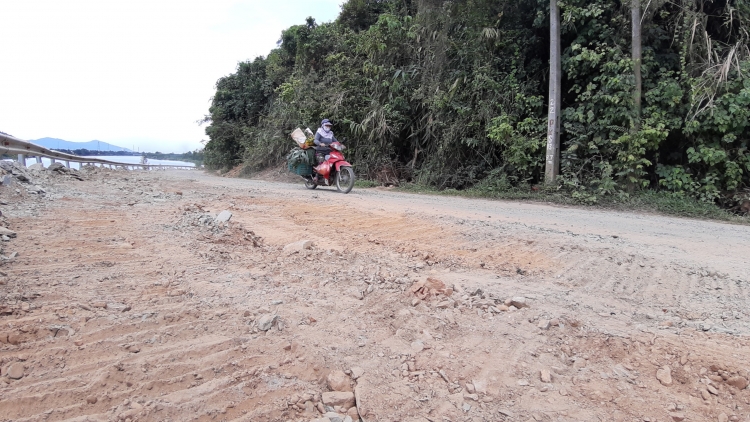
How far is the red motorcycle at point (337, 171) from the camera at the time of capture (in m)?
10.1

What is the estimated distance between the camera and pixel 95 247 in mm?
3826

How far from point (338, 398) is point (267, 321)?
75 centimetres

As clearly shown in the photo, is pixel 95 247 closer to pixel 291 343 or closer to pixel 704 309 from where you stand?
pixel 291 343

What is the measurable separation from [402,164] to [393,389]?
12.3 m

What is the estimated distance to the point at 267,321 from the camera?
2578 mm

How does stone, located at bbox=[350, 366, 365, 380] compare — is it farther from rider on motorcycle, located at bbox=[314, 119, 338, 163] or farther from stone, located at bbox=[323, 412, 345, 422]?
rider on motorcycle, located at bbox=[314, 119, 338, 163]

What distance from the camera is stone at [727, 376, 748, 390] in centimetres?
216

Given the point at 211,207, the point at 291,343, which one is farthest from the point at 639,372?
the point at 211,207

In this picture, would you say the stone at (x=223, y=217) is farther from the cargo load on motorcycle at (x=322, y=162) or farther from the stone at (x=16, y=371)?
the cargo load on motorcycle at (x=322, y=162)

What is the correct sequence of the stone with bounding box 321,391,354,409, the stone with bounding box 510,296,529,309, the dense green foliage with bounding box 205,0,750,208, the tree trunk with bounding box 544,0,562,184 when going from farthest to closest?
1. the tree trunk with bounding box 544,0,562,184
2. the dense green foliage with bounding box 205,0,750,208
3. the stone with bounding box 510,296,529,309
4. the stone with bounding box 321,391,354,409

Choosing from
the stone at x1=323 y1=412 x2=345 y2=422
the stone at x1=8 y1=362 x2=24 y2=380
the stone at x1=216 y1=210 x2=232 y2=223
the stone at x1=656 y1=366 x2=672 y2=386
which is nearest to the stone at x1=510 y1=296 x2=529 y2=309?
the stone at x1=656 y1=366 x2=672 y2=386

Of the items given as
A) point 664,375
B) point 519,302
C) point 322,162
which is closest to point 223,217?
point 519,302

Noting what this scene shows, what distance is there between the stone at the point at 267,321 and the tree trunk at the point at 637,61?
920cm

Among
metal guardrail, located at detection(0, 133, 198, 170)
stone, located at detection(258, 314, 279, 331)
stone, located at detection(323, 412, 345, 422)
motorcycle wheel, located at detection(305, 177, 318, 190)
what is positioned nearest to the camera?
stone, located at detection(323, 412, 345, 422)
